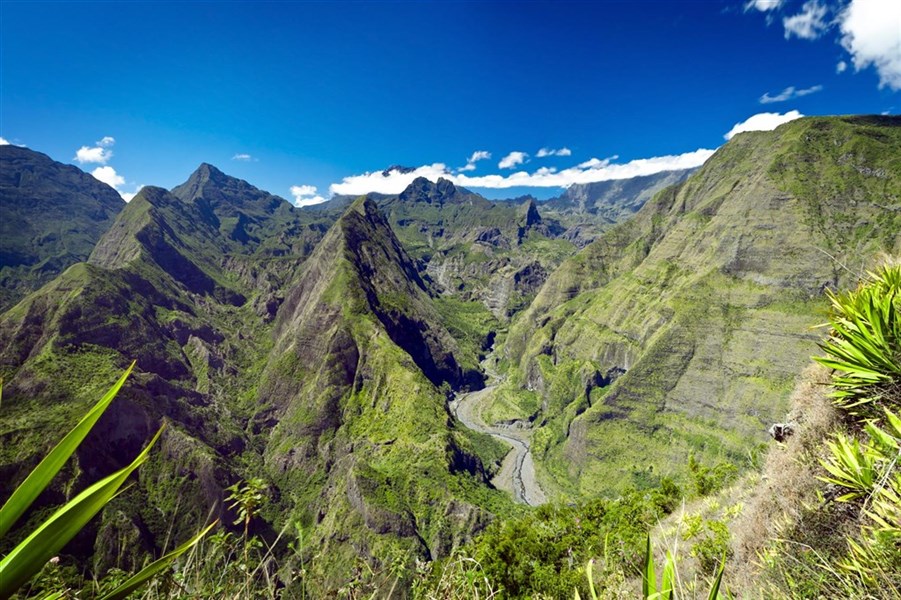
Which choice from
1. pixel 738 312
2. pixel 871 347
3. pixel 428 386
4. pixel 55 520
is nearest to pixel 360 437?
pixel 428 386

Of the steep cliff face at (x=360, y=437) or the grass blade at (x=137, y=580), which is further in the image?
the steep cliff face at (x=360, y=437)

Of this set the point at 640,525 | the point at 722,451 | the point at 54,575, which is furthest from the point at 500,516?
the point at 54,575

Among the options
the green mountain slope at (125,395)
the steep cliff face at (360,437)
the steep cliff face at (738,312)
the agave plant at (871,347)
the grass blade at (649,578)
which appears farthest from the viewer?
the steep cliff face at (738,312)

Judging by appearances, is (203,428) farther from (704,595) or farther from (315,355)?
(704,595)

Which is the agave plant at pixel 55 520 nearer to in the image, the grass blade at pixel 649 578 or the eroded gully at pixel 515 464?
the grass blade at pixel 649 578

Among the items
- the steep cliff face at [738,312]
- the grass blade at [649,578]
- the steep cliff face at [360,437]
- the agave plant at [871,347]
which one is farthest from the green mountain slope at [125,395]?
the steep cliff face at [738,312]
